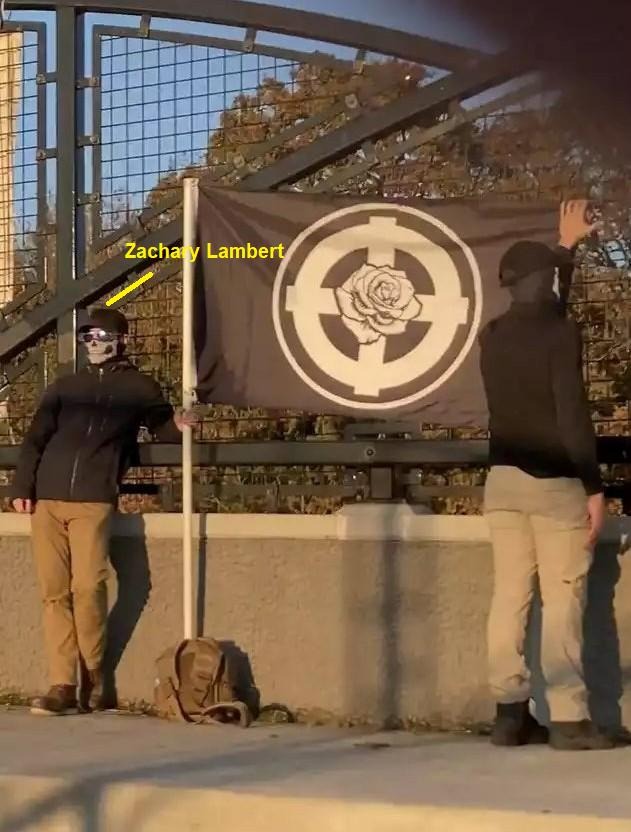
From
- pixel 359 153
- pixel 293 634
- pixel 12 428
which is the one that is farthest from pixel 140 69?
pixel 293 634

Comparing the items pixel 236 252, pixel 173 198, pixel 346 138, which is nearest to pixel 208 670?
pixel 236 252

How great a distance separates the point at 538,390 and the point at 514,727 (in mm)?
1266

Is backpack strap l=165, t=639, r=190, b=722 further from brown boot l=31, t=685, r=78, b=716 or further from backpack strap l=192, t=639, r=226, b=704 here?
brown boot l=31, t=685, r=78, b=716

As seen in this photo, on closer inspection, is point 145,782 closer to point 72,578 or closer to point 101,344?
point 72,578

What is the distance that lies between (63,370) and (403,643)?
2347 mm

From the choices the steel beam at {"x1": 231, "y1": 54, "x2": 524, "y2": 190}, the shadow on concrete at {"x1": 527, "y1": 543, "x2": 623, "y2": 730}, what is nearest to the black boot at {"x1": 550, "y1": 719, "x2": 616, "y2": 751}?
the shadow on concrete at {"x1": 527, "y1": 543, "x2": 623, "y2": 730}

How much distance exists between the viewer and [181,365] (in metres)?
6.83

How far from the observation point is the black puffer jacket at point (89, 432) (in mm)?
6113

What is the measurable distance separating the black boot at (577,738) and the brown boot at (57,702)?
2241mm

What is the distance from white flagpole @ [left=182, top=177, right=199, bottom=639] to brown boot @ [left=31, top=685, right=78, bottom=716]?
2.02 ft

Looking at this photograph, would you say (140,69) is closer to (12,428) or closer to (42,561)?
(12,428)

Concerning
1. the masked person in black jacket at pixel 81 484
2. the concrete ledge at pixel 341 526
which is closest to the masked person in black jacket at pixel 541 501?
the concrete ledge at pixel 341 526

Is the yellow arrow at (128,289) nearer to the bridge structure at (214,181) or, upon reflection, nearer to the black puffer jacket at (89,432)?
the bridge structure at (214,181)

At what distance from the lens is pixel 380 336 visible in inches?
241
